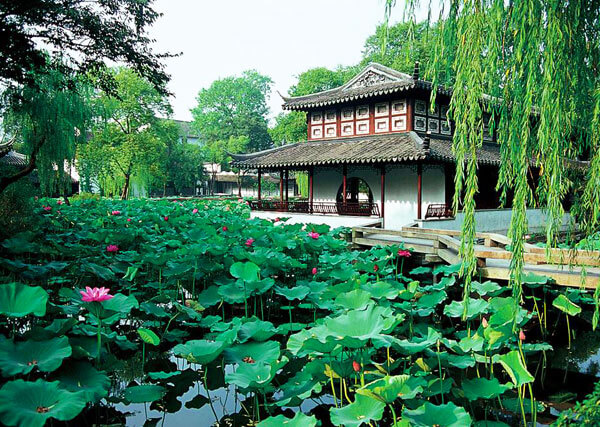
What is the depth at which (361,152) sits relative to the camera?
1279 centimetres

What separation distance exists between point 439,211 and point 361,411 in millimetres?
10950

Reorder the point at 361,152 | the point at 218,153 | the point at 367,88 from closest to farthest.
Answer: the point at 361,152 → the point at 367,88 → the point at 218,153

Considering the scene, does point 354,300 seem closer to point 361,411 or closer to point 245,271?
point 361,411

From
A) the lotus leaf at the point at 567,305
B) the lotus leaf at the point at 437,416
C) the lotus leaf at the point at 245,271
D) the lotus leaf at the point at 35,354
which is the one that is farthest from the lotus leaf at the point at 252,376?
the lotus leaf at the point at 567,305

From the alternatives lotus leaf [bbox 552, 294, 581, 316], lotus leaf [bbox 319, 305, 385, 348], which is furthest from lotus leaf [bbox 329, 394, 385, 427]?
lotus leaf [bbox 552, 294, 581, 316]

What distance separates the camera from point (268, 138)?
44.5 m

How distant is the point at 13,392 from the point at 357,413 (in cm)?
138

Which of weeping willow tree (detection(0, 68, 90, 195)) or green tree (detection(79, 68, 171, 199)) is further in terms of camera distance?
green tree (detection(79, 68, 171, 199))

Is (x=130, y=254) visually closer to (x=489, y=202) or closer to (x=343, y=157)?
(x=343, y=157)

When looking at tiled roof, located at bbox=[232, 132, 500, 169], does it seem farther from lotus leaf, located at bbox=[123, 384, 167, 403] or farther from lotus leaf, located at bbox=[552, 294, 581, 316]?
lotus leaf, located at bbox=[123, 384, 167, 403]

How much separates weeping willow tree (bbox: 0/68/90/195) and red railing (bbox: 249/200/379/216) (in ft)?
23.1

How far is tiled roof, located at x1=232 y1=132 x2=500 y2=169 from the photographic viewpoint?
37.5 ft

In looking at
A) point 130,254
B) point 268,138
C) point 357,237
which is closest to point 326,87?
point 268,138

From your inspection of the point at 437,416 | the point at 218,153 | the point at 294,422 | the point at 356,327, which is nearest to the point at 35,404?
the point at 294,422
